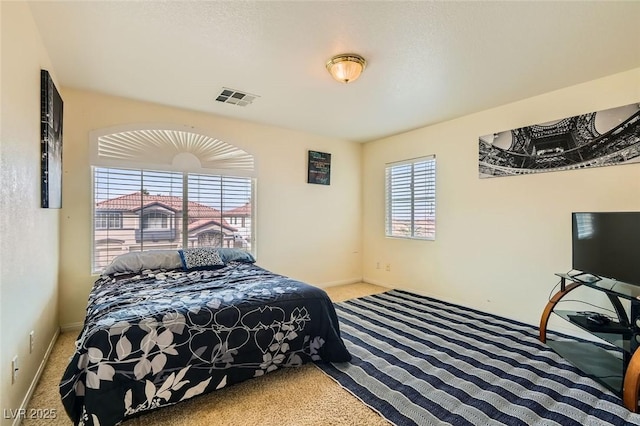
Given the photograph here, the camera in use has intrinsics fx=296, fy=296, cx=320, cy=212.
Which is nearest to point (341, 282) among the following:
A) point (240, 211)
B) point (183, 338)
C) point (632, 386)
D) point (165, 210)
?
point (240, 211)

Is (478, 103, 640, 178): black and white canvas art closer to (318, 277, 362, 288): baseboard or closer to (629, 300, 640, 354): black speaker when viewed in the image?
(629, 300, 640, 354): black speaker

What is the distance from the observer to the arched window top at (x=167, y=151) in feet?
10.7

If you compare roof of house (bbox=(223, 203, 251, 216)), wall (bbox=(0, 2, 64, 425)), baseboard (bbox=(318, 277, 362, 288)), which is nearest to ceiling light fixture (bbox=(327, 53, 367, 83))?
wall (bbox=(0, 2, 64, 425))

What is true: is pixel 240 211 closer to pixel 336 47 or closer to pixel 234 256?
pixel 234 256

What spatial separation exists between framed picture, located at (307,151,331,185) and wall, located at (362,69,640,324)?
1.02m

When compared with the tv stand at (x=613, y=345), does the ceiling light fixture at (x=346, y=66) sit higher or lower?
higher

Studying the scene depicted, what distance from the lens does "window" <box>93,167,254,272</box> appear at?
3270 millimetres

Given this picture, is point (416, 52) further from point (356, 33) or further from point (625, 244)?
point (625, 244)

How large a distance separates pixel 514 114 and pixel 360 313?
291cm

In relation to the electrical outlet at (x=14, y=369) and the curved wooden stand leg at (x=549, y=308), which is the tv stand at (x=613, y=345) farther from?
the electrical outlet at (x=14, y=369)

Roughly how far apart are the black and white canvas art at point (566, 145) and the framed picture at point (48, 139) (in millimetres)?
4274

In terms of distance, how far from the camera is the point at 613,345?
2289mm

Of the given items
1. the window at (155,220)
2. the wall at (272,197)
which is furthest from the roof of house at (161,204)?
the wall at (272,197)

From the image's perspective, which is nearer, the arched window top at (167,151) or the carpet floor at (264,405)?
the carpet floor at (264,405)
